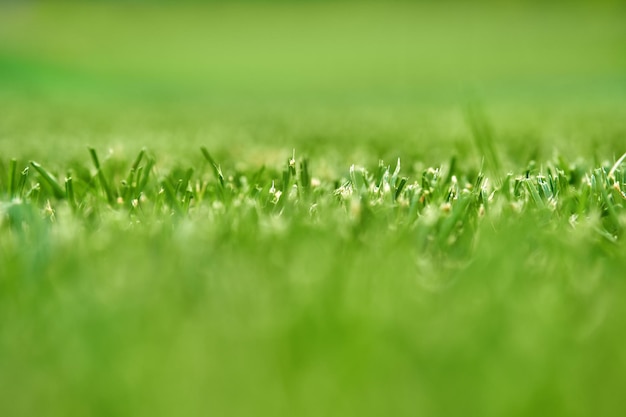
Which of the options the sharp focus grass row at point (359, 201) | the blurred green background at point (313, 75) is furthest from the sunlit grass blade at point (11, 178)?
the blurred green background at point (313, 75)

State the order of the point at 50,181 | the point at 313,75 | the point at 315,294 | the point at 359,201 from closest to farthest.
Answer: the point at 315,294, the point at 359,201, the point at 50,181, the point at 313,75

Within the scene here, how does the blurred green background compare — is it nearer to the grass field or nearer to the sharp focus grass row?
Answer: the sharp focus grass row

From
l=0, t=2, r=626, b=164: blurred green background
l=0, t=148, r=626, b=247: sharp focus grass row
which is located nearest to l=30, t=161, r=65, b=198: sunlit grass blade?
l=0, t=148, r=626, b=247: sharp focus grass row

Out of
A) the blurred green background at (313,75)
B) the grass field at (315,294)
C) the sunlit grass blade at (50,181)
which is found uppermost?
the blurred green background at (313,75)

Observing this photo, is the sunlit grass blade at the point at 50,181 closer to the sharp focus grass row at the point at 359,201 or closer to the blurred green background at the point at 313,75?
the sharp focus grass row at the point at 359,201

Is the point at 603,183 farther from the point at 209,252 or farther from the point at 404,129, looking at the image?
the point at 404,129

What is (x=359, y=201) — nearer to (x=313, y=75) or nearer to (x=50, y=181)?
(x=50, y=181)

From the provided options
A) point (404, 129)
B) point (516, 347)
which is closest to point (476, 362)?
point (516, 347)

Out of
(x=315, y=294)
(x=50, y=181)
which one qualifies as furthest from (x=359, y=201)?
(x=50, y=181)
